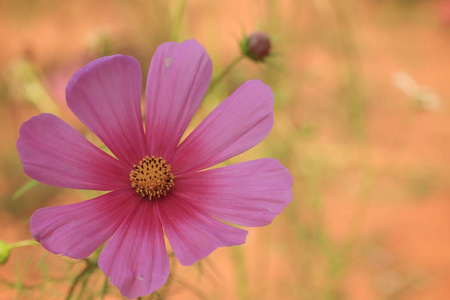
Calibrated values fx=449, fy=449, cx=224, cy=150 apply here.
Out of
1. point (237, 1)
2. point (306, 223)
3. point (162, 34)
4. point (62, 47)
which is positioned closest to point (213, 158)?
point (162, 34)

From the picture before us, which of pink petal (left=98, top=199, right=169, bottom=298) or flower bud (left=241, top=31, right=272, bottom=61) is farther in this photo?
flower bud (left=241, top=31, right=272, bottom=61)

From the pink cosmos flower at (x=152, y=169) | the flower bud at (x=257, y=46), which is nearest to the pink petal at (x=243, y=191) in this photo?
the pink cosmos flower at (x=152, y=169)

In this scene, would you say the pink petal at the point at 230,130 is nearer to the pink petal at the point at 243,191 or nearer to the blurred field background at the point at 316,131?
the pink petal at the point at 243,191

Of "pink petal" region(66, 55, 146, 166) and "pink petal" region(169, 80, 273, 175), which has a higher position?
"pink petal" region(169, 80, 273, 175)

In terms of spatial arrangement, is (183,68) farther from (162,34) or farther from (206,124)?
(162,34)

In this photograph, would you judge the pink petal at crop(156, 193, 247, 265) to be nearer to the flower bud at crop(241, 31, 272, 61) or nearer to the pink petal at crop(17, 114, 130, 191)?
the pink petal at crop(17, 114, 130, 191)

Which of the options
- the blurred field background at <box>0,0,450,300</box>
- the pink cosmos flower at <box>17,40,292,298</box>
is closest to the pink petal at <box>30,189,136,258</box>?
the pink cosmos flower at <box>17,40,292,298</box>

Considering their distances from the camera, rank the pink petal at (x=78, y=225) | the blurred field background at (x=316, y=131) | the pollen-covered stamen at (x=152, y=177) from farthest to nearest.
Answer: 1. the blurred field background at (x=316, y=131)
2. the pollen-covered stamen at (x=152, y=177)
3. the pink petal at (x=78, y=225)

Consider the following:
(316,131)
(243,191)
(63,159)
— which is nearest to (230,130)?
(243,191)
